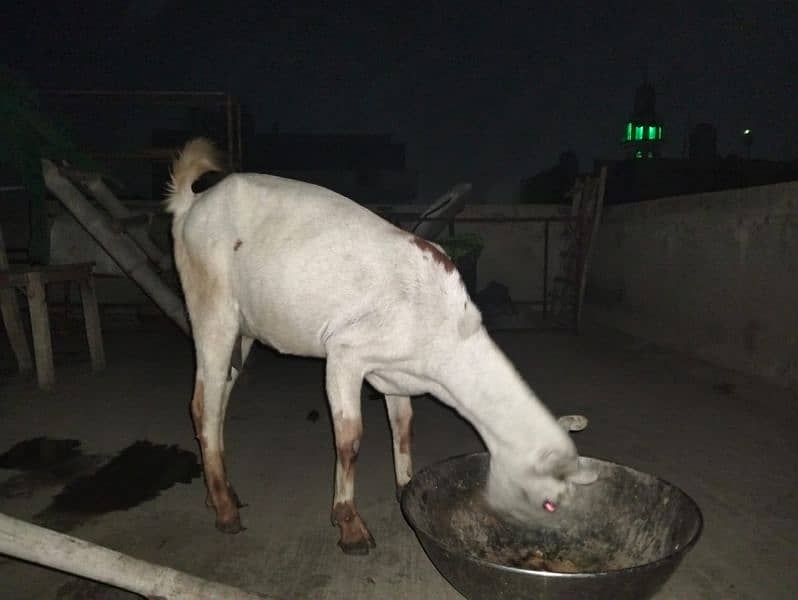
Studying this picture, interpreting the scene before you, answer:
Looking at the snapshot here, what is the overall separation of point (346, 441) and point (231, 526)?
3.11 ft

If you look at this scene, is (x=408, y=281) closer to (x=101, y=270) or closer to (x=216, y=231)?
(x=216, y=231)

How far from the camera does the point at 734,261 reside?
6.76m

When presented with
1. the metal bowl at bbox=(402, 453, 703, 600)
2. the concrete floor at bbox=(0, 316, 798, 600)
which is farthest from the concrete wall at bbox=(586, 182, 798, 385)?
the metal bowl at bbox=(402, 453, 703, 600)

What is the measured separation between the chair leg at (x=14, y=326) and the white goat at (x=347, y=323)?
3975 mm

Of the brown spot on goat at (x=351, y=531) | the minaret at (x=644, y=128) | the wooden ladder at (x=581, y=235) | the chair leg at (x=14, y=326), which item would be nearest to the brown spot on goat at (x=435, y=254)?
the brown spot on goat at (x=351, y=531)

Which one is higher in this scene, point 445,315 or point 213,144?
point 213,144

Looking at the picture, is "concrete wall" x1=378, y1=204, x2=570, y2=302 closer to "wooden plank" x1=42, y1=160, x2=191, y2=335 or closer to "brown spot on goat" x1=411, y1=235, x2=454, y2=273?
"wooden plank" x1=42, y1=160, x2=191, y2=335

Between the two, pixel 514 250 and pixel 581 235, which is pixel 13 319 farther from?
pixel 514 250

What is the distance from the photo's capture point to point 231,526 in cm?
333

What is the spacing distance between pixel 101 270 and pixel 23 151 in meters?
2.35

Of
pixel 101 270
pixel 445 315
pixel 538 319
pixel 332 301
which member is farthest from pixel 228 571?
pixel 538 319

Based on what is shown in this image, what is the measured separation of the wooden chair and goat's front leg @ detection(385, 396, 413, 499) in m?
Result: 4.28

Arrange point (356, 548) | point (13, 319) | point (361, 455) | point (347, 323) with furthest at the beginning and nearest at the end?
point (13, 319), point (361, 455), point (356, 548), point (347, 323)

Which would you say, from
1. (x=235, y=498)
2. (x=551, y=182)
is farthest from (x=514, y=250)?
(x=551, y=182)
